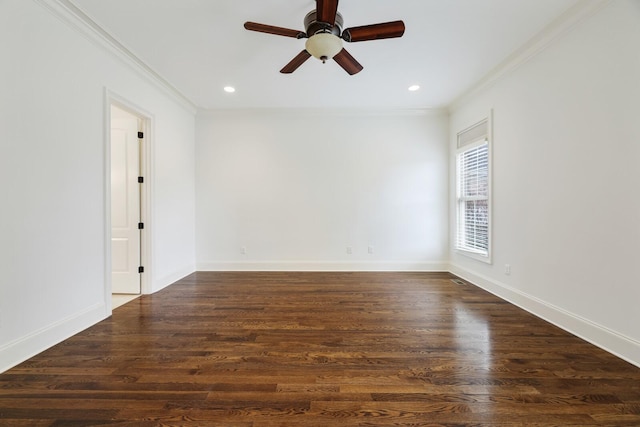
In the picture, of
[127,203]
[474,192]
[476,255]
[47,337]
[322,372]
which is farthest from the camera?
[474,192]

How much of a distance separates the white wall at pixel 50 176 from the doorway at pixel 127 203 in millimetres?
605

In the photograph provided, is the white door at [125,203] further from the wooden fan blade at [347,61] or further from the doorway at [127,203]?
the wooden fan blade at [347,61]

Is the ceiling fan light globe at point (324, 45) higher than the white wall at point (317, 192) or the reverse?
higher

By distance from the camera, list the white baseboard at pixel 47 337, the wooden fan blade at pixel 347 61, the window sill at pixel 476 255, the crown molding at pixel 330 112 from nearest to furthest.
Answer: the white baseboard at pixel 47 337, the wooden fan blade at pixel 347 61, the window sill at pixel 476 255, the crown molding at pixel 330 112

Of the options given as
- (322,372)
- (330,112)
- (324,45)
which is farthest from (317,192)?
(322,372)

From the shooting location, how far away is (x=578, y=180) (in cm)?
219

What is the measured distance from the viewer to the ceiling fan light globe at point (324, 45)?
199cm

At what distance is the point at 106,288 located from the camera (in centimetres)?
257

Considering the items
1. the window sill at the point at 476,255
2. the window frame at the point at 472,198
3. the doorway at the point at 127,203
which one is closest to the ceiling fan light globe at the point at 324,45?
the window frame at the point at 472,198

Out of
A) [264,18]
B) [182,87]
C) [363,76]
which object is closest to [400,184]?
[363,76]

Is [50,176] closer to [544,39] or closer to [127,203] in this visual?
[127,203]

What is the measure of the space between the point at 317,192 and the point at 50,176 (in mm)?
3246

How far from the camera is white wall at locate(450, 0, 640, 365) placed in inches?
72.6

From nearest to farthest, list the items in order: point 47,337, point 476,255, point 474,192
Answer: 1. point 47,337
2. point 476,255
3. point 474,192
